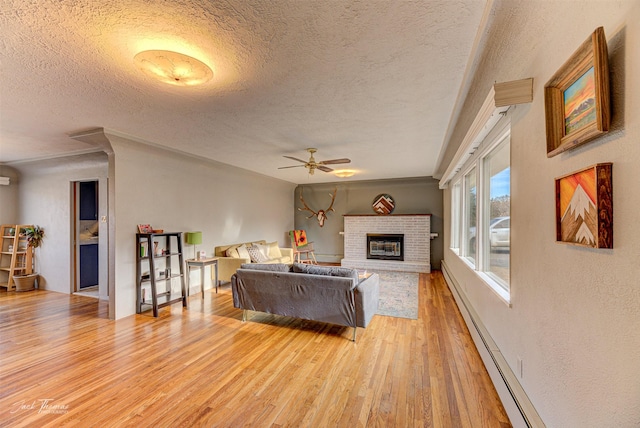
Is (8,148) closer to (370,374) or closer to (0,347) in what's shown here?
(0,347)

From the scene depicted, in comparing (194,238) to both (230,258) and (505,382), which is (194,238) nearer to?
(230,258)

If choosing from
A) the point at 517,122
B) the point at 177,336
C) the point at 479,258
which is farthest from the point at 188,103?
the point at 479,258

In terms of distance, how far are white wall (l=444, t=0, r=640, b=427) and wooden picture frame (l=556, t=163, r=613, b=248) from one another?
29mm

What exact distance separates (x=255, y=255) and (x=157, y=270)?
2.13 metres

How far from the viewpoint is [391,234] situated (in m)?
7.91

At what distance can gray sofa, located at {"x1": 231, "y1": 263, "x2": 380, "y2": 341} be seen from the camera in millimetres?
3164

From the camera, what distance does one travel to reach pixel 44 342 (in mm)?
3168

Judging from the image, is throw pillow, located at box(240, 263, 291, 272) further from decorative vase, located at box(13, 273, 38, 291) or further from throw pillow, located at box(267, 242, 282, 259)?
decorative vase, located at box(13, 273, 38, 291)

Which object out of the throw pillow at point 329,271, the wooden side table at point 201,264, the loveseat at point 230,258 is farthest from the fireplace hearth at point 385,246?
the throw pillow at point 329,271

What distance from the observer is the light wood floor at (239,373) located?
200 centimetres

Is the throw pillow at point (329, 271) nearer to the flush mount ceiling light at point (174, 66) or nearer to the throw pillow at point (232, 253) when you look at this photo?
the flush mount ceiling light at point (174, 66)

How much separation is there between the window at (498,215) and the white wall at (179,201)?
4.55 meters

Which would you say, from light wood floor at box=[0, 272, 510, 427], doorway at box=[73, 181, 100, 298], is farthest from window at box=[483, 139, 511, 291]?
doorway at box=[73, 181, 100, 298]

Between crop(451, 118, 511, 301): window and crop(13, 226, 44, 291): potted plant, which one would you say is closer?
crop(451, 118, 511, 301): window
